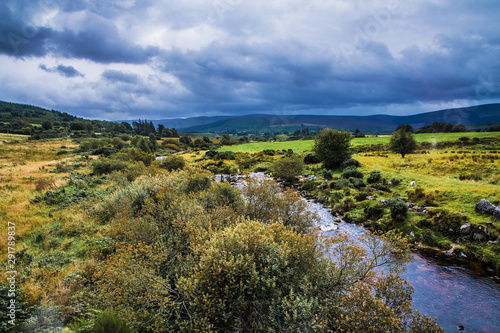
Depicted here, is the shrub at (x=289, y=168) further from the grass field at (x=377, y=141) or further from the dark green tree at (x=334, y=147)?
the grass field at (x=377, y=141)

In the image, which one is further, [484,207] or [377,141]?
[377,141]

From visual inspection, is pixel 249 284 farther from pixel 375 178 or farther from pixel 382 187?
pixel 375 178

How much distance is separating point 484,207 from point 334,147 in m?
27.0

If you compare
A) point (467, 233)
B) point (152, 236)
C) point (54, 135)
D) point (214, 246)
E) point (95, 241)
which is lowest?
point (467, 233)

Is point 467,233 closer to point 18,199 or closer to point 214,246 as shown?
point 214,246

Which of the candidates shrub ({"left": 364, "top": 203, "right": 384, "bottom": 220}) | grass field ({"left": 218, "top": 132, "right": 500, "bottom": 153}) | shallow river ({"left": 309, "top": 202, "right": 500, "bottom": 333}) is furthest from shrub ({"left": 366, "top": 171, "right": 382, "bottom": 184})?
grass field ({"left": 218, "top": 132, "right": 500, "bottom": 153})

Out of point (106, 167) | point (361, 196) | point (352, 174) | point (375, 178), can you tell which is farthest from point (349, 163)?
point (106, 167)

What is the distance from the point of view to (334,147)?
4175 cm

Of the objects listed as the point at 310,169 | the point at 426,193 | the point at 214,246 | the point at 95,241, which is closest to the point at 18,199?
the point at 95,241

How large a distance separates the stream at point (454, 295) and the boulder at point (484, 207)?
5201 mm

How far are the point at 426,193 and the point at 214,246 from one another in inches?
859

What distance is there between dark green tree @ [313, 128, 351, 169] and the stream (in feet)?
89.4

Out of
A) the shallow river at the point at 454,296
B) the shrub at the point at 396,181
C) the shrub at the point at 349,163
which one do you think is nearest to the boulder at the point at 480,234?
the shallow river at the point at 454,296

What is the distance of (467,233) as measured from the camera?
14.9 meters
